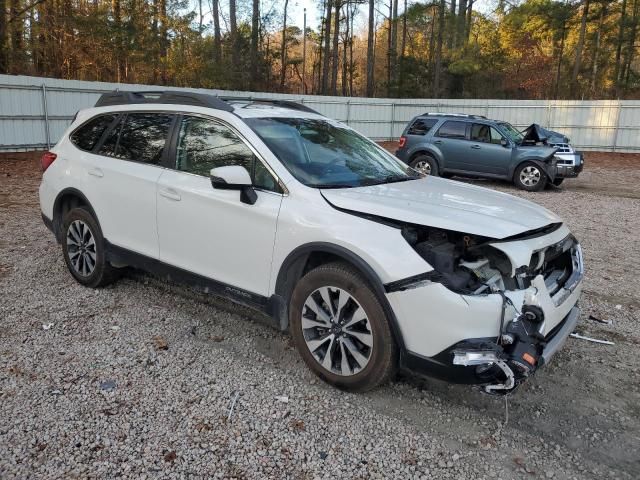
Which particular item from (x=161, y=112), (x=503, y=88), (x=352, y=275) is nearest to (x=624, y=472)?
(x=352, y=275)

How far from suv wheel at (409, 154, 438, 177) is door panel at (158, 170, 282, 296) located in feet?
34.9

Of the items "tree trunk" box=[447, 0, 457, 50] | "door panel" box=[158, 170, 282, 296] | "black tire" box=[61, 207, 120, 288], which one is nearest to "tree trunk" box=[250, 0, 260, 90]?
"tree trunk" box=[447, 0, 457, 50]

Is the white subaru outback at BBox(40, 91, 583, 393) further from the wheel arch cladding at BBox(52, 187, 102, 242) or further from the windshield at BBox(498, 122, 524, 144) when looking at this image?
the windshield at BBox(498, 122, 524, 144)

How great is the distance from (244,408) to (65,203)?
3.23 meters

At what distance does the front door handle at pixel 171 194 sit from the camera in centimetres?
415

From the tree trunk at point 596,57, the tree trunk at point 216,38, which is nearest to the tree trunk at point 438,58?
the tree trunk at point 596,57

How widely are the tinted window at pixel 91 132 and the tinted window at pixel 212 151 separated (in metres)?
1.20

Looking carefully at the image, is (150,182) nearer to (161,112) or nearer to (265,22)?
(161,112)

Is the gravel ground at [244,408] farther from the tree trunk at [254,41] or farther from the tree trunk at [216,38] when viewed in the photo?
the tree trunk at [254,41]

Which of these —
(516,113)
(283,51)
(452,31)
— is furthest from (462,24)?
(516,113)

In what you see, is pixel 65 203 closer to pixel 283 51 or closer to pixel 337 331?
pixel 337 331

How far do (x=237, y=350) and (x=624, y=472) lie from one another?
8.42 feet

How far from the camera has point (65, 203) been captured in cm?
534

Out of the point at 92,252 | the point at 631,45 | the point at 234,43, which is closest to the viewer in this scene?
the point at 92,252
